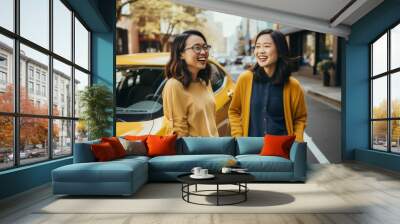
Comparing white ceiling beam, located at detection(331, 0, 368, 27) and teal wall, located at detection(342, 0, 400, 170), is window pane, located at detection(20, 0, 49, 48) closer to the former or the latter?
white ceiling beam, located at detection(331, 0, 368, 27)

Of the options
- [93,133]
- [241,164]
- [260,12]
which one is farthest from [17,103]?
[260,12]

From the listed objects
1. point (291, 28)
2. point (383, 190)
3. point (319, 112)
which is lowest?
point (383, 190)

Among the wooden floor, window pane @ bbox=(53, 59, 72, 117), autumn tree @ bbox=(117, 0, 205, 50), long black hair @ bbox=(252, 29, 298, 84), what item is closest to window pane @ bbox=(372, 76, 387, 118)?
long black hair @ bbox=(252, 29, 298, 84)

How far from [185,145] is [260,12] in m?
3.35

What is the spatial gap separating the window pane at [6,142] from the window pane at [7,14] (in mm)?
1114

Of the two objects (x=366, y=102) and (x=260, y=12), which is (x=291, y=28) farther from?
(x=366, y=102)

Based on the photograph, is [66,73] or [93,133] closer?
[66,73]

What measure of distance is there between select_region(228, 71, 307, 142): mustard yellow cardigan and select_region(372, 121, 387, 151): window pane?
5.05 ft

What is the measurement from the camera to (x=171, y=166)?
6.36m

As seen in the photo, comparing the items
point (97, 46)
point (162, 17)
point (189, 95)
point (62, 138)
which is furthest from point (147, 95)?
point (62, 138)

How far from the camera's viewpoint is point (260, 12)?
8.82 meters

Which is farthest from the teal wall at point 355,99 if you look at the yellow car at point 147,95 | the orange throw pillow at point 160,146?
the orange throw pillow at point 160,146

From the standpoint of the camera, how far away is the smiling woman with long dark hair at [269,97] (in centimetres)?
872

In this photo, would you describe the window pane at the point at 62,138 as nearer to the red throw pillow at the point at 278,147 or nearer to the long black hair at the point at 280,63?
the red throw pillow at the point at 278,147
